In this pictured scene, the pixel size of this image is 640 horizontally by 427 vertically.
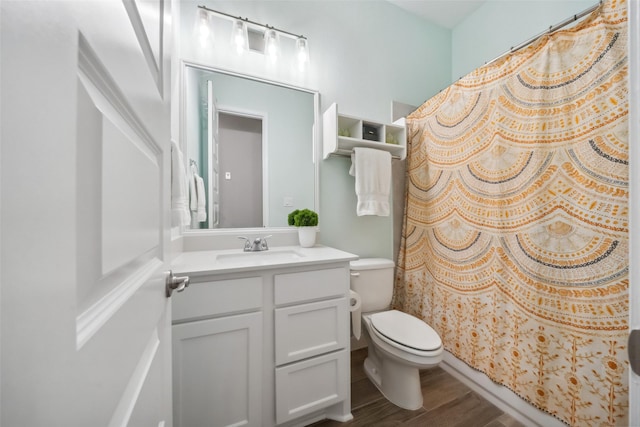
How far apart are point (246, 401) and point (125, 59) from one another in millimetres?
1228

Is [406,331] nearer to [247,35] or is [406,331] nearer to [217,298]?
[217,298]

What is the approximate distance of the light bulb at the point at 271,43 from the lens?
156 cm

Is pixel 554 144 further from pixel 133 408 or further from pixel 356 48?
pixel 133 408

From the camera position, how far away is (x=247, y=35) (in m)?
1.51

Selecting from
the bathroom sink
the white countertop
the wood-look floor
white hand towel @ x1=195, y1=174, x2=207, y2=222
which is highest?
white hand towel @ x1=195, y1=174, x2=207, y2=222

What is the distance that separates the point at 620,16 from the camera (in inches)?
35.9

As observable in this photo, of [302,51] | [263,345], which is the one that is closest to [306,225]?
[263,345]

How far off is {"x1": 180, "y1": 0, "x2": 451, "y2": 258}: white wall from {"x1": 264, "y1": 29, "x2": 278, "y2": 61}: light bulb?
79mm

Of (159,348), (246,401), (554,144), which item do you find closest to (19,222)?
(159,348)

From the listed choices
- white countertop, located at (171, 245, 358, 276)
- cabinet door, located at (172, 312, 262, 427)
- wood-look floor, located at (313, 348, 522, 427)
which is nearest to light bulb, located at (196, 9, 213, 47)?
white countertop, located at (171, 245, 358, 276)

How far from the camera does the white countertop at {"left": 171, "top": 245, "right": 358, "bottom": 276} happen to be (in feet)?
3.12

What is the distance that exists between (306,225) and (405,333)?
0.84m

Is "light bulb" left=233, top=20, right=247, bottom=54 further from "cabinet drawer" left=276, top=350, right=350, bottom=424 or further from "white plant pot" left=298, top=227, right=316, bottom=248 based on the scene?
"cabinet drawer" left=276, top=350, right=350, bottom=424

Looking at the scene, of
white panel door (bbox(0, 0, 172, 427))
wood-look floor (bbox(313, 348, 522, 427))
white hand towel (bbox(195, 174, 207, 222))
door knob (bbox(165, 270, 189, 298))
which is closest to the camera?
white panel door (bbox(0, 0, 172, 427))
